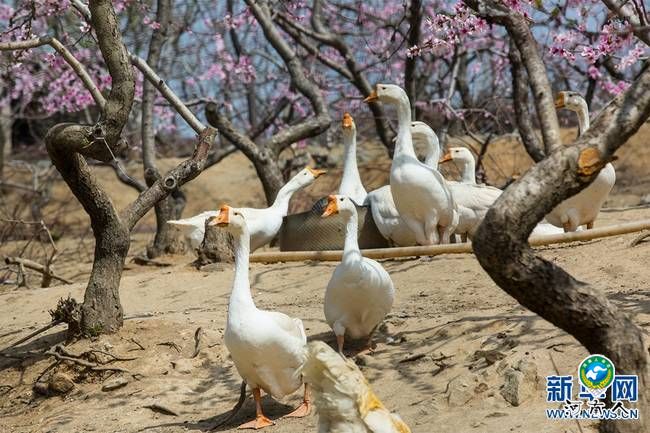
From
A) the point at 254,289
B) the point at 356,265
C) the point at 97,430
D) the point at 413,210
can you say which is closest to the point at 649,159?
the point at 413,210

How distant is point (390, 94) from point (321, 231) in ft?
5.07

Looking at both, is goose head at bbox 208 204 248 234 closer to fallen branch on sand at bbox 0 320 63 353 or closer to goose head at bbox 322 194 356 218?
→ goose head at bbox 322 194 356 218

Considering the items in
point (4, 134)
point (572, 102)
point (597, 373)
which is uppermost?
point (4, 134)

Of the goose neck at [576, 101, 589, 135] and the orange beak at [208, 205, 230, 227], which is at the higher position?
the goose neck at [576, 101, 589, 135]

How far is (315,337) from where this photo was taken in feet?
26.7

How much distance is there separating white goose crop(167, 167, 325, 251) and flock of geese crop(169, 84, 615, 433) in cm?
1

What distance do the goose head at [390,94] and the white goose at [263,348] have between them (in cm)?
→ 441

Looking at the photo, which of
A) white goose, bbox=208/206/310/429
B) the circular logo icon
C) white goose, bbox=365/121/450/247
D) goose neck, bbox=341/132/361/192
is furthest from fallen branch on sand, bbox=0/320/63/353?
the circular logo icon

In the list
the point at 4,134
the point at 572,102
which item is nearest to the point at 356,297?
the point at 572,102

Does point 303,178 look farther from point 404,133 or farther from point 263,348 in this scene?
point 263,348

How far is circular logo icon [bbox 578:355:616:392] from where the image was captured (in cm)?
482

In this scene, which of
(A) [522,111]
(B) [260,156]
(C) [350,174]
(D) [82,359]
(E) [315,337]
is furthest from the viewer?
(B) [260,156]

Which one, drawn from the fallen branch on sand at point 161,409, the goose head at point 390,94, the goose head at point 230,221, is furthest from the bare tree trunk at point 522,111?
the fallen branch on sand at point 161,409

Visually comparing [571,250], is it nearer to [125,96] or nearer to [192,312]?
[192,312]
